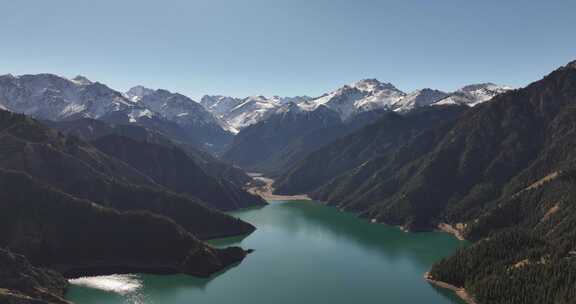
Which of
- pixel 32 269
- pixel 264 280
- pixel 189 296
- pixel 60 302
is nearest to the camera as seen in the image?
pixel 60 302

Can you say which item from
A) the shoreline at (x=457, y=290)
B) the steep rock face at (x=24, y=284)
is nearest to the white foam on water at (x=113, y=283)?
the steep rock face at (x=24, y=284)

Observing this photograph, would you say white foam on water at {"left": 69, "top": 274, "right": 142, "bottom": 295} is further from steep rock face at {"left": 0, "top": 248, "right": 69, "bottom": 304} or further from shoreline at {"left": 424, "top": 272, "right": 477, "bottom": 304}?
shoreline at {"left": 424, "top": 272, "right": 477, "bottom": 304}

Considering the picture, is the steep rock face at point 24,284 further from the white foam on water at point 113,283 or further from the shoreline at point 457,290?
the shoreline at point 457,290

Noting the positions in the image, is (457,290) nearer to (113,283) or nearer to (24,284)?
(113,283)

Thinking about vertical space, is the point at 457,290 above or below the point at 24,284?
above

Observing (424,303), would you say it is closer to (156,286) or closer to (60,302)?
(156,286)

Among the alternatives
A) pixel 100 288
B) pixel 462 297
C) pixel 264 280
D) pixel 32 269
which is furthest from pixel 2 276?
pixel 462 297

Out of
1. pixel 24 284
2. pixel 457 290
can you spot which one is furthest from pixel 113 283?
pixel 457 290

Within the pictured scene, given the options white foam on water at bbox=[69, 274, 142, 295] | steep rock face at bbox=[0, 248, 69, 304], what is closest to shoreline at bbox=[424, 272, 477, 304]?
white foam on water at bbox=[69, 274, 142, 295]
